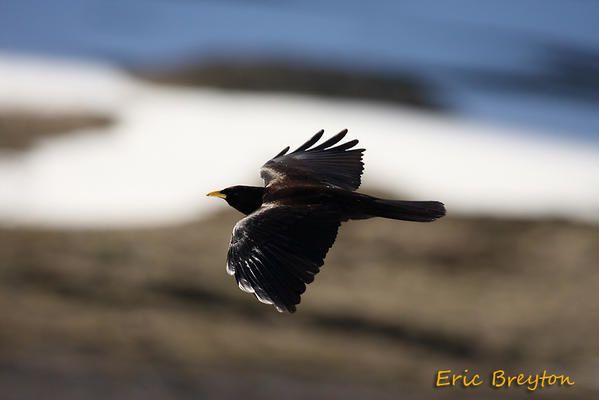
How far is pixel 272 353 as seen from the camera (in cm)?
1530

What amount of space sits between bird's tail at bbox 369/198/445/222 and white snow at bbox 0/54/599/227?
11.2 metres

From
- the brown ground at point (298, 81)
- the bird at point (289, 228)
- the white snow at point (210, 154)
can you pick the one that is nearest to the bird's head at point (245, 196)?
the bird at point (289, 228)

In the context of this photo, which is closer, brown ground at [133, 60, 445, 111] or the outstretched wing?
the outstretched wing

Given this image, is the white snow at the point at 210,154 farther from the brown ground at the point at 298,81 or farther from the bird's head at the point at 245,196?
the bird's head at the point at 245,196

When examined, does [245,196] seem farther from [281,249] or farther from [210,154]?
[210,154]

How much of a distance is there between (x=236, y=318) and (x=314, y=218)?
28.4ft

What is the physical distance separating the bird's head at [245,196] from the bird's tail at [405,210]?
35.8 inches

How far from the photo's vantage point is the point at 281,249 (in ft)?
24.2

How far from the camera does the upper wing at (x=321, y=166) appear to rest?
8.50 metres

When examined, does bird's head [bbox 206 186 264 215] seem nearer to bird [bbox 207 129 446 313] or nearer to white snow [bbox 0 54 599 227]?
bird [bbox 207 129 446 313]

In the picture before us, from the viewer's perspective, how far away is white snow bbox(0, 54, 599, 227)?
1955cm

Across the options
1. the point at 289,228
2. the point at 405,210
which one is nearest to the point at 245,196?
the point at 289,228

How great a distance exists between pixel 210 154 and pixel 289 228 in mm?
15230

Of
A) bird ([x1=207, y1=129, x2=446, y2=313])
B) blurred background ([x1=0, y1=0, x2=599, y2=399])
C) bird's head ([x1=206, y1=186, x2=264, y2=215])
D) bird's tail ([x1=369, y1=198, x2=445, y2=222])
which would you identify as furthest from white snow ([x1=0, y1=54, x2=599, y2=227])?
bird's tail ([x1=369, y1=198, x2=445, y2=222])
